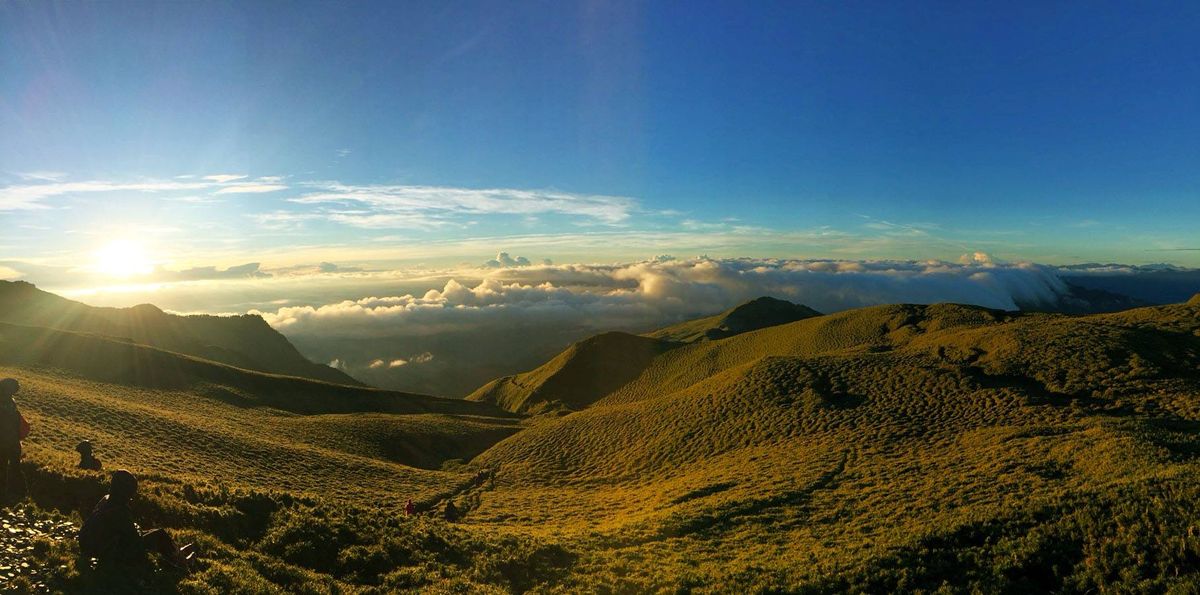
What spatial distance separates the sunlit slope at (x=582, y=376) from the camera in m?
118

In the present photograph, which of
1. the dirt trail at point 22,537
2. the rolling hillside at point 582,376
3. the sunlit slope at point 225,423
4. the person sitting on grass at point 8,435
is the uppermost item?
the person sitting on grass at point 8,435

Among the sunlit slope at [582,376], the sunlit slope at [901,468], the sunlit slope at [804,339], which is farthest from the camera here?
the sunlit slope at [582,376]

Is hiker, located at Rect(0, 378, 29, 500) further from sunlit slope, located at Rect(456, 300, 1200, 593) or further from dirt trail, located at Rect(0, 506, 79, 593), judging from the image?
sunlit slope, located at Rect(456, 300, 1200, 593)

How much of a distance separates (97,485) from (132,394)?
5460cm

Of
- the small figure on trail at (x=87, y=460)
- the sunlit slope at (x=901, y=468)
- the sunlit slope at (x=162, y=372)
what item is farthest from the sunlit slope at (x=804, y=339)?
the small figure on trail at (x=87, y=460)

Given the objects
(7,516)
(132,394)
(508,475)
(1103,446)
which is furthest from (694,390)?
(132,394)

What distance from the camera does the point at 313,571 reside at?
1552 centimetres

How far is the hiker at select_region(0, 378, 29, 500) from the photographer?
517 inches

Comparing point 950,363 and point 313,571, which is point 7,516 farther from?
point 950,363

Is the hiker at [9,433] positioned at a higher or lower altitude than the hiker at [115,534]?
higher

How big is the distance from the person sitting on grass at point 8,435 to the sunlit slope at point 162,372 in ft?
204

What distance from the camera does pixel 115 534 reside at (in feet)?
38.2

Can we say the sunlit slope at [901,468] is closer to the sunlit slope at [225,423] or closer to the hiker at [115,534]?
the sunlit slope at [225,423]

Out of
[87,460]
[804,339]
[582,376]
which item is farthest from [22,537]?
[582,376]
